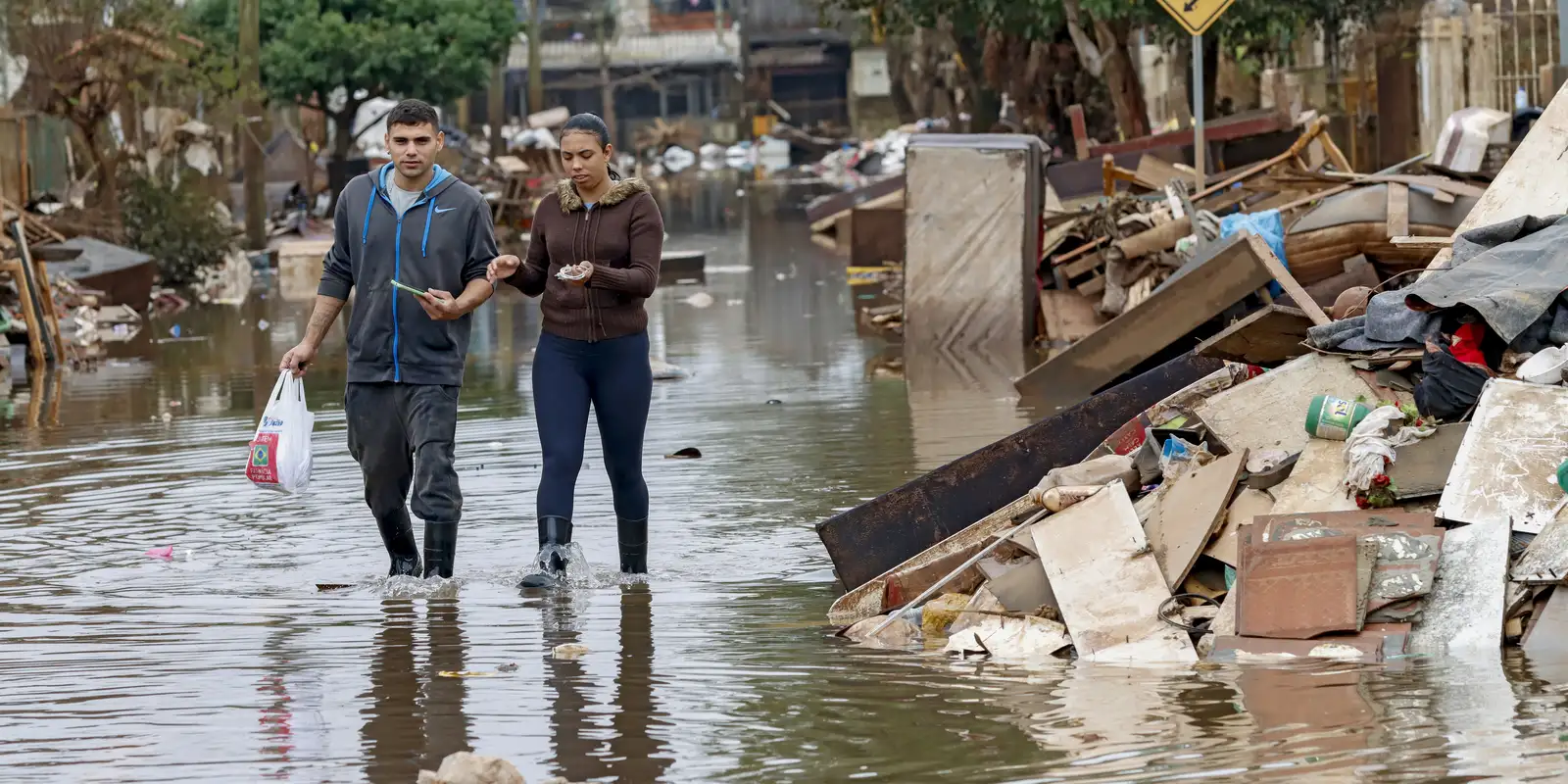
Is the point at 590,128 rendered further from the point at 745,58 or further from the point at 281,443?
the point at 745,58

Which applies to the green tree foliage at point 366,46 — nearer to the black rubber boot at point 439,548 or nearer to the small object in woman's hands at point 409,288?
the black rubber boot at point 439,548

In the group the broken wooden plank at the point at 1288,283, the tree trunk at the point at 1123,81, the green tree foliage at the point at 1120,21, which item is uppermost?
the green tree foliage at the point at 1120,21

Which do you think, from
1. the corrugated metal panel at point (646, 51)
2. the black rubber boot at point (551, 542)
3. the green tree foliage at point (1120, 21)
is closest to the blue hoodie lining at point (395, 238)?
the black rubber boot at point (551, 542)

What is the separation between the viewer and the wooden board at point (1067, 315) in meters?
15.8

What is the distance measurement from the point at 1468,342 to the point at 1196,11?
27.4 ft

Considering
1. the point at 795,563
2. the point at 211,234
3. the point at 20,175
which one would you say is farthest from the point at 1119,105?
the point at 795,563

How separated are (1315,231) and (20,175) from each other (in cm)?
1928

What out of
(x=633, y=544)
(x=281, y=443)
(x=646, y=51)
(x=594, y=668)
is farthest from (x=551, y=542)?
(x=646, y=51)

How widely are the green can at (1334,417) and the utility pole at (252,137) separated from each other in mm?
23570

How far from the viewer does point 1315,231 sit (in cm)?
1305

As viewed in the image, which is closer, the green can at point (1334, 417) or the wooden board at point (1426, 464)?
the wooden board at point (1426, 464)

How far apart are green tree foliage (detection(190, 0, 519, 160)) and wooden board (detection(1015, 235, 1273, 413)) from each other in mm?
30137

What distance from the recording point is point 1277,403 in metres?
7.41

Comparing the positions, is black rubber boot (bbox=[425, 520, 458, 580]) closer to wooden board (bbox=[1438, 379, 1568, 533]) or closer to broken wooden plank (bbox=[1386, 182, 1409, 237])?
wooden board (bbox=[1438, 379, 1568, 533])
